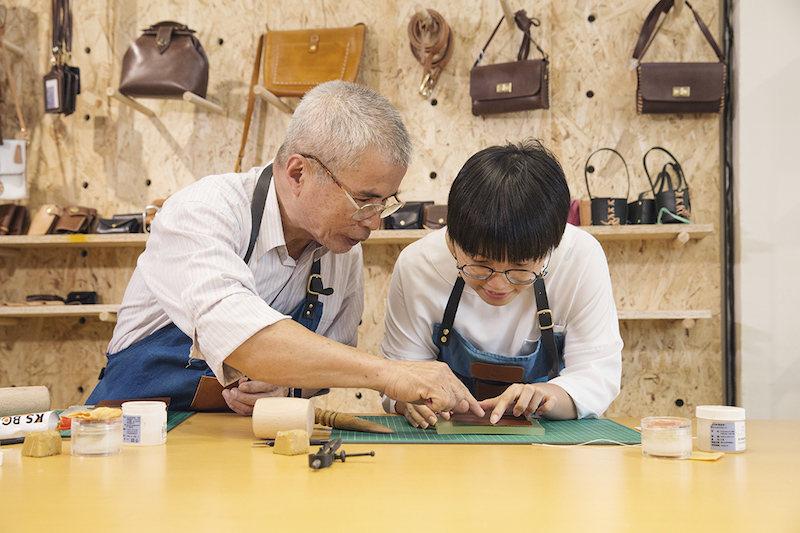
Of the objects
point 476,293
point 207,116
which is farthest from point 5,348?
point 476,293

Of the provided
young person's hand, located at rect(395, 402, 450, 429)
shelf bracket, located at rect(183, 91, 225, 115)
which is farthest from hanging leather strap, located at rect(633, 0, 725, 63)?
young person's hand, located at rect(395, 402, 450, 429)

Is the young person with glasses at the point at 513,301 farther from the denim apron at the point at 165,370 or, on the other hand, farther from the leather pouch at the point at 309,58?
the leather pouch at the point at 309,58

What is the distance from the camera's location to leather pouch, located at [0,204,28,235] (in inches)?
158

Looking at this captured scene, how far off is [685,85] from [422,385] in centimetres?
274

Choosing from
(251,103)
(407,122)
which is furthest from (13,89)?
(407,122)

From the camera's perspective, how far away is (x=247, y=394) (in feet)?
6.31

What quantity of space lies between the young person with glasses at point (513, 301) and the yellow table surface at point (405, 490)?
1.50 feet

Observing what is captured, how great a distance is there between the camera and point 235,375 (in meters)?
1.67

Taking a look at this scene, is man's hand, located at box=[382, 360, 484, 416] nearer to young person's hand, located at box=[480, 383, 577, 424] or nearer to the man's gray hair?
young person's hand, located at box=[480, 383, 577, 424]

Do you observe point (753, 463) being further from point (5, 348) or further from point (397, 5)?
point (5, 348)

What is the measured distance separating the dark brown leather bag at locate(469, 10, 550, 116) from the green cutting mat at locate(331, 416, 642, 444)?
2.27 m

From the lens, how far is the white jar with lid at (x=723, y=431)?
4.67 ft

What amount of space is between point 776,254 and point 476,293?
2300 mm

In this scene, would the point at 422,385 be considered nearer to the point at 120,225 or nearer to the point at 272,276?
the point at 272,276
